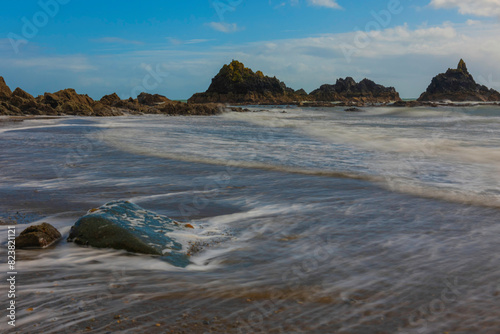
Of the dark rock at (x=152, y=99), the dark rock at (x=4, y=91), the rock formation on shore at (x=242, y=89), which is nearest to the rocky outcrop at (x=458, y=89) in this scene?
the rock formation on shore at (x=242, y=89)

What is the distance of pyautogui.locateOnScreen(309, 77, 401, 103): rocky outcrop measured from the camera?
108 meters

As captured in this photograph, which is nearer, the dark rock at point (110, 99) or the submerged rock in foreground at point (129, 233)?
the submerged rock in foreground at point (129, 233)

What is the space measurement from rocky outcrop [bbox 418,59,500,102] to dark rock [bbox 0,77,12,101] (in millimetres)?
82208

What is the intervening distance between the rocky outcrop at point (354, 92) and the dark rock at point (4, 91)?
82.9 m

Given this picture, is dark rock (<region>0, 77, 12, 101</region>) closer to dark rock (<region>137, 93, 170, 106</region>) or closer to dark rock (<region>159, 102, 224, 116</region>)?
dark rock (<region>159, 102, 224, 116</region>)

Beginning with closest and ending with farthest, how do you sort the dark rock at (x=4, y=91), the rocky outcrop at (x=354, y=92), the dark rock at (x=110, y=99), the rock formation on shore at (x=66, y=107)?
the rock formation on shore at (x=66, y=107) → the dark rock at (x=4, y=91) → the dark rock at (x=110, y=99) → the rocky outcrop at (x=354, y=92)

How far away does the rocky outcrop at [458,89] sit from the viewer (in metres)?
90.1

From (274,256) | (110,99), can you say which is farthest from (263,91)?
(274,256)

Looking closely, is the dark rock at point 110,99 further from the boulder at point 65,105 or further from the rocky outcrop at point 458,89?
the rocky outcrop at point 458,89

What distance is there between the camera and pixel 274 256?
12.4 ft

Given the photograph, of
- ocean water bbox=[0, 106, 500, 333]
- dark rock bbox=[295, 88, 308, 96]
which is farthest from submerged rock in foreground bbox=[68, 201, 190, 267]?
dark rock bbox=[295, 88, 308, 96]

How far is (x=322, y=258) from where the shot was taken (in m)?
3.72

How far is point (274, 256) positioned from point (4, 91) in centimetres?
3570

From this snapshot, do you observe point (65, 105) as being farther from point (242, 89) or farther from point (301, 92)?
point (301, 92)
